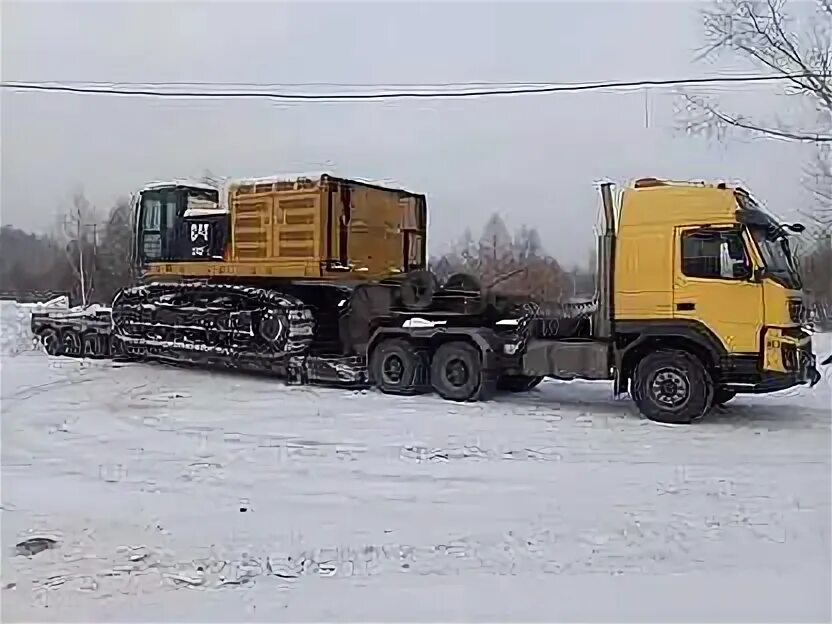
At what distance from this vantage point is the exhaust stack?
10.2 metres

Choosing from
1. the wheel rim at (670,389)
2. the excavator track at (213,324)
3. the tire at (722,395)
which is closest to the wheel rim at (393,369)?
the excavator track at (213,324)

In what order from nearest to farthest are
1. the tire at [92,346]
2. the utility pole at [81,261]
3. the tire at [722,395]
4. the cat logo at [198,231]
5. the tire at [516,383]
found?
the tire at [722,395]
the tire at [516,383]
the cat logo at [198,231]
the tire at [92,346]
the utility pole at [81,261]

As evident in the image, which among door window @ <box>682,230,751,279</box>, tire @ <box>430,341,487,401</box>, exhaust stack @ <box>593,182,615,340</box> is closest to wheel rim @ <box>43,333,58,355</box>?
tire @ <box>430,341,487,401</box>

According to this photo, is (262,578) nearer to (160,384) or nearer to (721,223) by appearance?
(721,223)

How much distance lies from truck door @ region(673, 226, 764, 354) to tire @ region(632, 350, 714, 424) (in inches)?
16.6

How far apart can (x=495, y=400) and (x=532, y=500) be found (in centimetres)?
492

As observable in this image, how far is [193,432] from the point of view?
353 inches

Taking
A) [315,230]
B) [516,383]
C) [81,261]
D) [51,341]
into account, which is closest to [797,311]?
[516,383]

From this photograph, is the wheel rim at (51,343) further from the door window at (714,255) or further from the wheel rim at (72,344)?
the door window at (714,255)

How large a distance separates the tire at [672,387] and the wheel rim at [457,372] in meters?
2.00

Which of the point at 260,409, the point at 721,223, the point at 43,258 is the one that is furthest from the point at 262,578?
the point at 43,258

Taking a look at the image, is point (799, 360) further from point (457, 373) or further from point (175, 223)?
point (175, 223)

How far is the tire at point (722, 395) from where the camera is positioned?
10387 mm

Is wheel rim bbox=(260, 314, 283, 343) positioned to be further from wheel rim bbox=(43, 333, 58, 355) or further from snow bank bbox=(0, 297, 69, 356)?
snow bank bbox=(0, 297, 69, 356)
